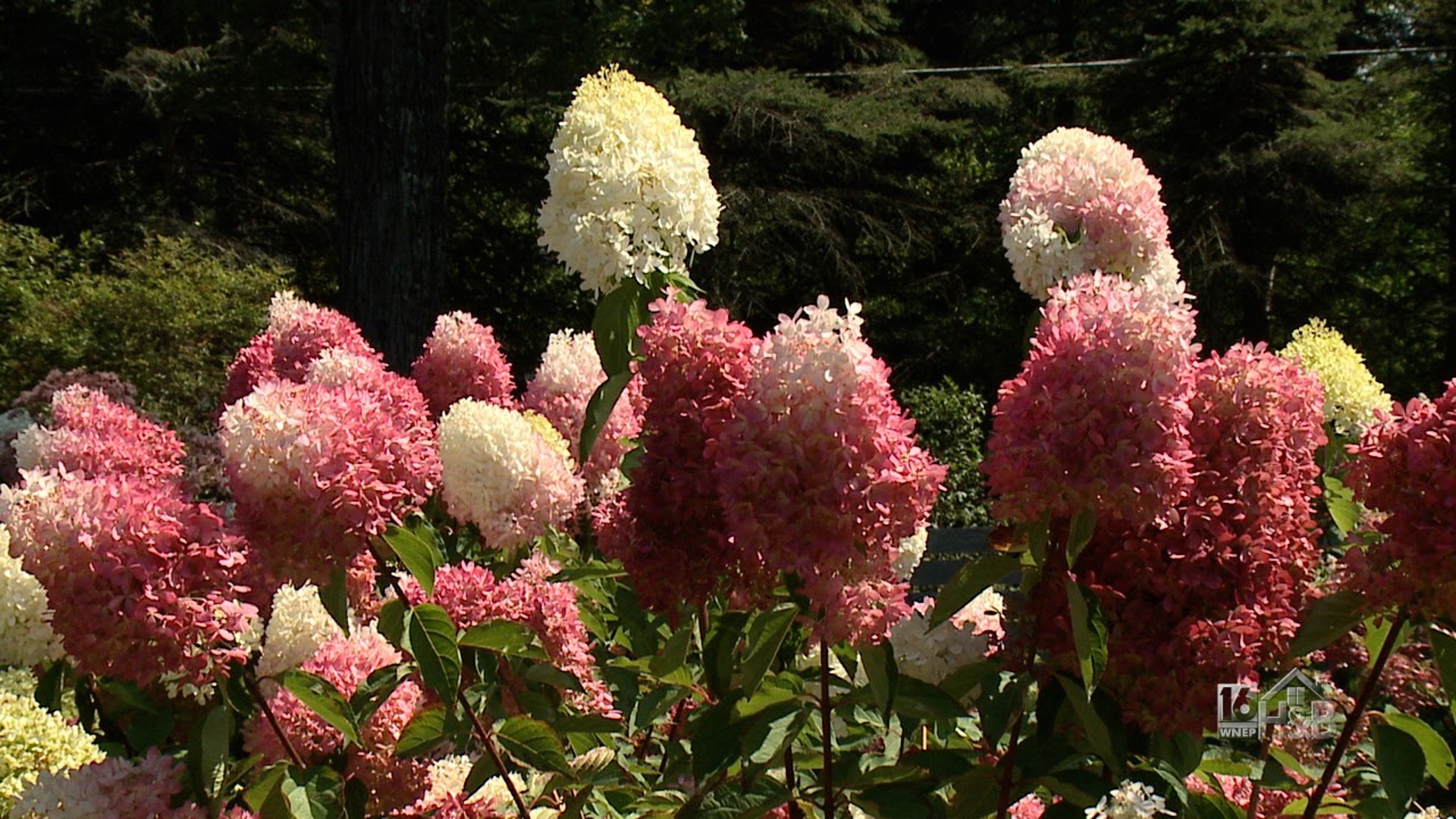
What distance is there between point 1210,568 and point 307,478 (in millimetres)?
918

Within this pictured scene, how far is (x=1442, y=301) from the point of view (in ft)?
47.0

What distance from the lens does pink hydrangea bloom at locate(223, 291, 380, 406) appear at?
2.41 metres

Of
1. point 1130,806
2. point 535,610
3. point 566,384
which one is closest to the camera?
point 1130,806

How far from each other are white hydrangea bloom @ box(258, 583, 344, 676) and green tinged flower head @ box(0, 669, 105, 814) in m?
0.41

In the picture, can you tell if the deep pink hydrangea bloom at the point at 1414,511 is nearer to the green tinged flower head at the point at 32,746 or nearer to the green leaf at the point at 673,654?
the green leaf at the point at 673,654

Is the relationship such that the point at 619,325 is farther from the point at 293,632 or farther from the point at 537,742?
the point at 293,632

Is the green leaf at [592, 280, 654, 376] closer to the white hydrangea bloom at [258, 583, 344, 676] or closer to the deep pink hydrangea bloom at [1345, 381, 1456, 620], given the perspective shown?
the white hydrangea bloom at [258, 583, 344, 676]

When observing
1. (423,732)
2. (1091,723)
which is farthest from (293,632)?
(1091,723)

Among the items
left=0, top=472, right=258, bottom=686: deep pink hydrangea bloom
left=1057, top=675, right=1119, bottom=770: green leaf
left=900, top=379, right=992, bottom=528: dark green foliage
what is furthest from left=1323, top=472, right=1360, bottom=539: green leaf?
left=900, top=379, right=992, bottom=528: dark green foliage

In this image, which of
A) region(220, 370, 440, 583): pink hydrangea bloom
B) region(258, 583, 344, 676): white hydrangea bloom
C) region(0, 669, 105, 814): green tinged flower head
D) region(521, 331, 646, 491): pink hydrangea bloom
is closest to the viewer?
region(220, 370, 440, 583): pink hydrangea bloom

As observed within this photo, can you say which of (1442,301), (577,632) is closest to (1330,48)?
(1442,301)

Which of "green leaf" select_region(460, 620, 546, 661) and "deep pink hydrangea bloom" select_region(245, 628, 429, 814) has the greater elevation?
"green leaf" select_region(460, 620, 546, 661)

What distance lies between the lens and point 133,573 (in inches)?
Answer: 49.1
